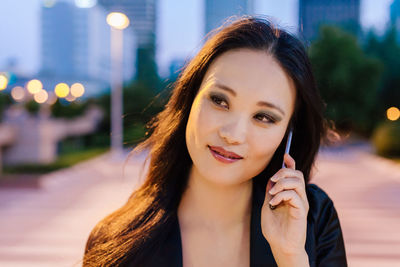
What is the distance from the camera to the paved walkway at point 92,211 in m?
5.54

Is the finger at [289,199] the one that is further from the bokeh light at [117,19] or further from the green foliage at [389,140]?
the green foliage at [389,140]

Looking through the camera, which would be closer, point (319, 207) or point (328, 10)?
point (319, 207)

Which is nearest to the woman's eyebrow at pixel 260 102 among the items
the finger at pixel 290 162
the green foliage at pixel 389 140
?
the finger at pixel 290 162

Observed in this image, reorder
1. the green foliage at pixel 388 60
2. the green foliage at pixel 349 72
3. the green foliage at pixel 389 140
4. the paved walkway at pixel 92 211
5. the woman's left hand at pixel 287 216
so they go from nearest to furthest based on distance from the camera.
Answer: the woman's left hand at pixel 287 216
the paved walkway at pixel 92 211
the green foliage at pixel 389 140
the green foliage at pixel 349 72
the green foliage at pixel 388 60

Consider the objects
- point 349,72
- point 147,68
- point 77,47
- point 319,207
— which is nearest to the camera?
point 319,207

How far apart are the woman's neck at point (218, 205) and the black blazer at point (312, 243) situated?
0.07 metres

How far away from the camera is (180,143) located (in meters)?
1.94

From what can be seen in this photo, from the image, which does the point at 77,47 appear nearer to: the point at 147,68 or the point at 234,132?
the point at 147,68

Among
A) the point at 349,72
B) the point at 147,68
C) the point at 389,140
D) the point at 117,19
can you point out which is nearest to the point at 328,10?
the point at 147,68

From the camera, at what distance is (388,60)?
3102 centimetres

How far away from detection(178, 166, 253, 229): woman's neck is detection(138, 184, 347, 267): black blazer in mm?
69

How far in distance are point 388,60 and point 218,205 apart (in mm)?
33141

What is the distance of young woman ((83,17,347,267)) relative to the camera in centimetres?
154

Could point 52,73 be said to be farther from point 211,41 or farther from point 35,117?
point 211,41
